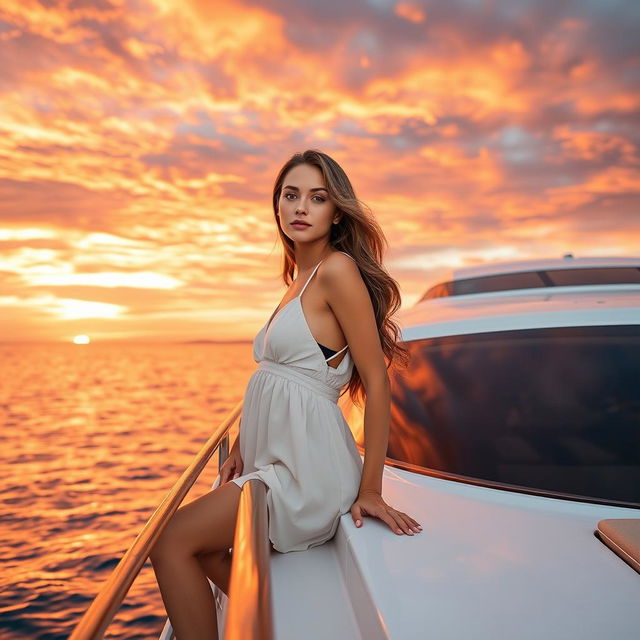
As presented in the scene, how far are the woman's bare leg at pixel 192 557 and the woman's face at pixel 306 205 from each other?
2.75 feet

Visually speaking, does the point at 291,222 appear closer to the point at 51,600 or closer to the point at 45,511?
the point at 51,600

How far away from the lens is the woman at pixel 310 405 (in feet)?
4.89

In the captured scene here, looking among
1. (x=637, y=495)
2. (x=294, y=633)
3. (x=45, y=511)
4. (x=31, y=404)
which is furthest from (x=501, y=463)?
(x=31, y=404)

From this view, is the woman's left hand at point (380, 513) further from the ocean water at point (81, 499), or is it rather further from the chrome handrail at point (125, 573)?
the ocean water at point (81, 499)

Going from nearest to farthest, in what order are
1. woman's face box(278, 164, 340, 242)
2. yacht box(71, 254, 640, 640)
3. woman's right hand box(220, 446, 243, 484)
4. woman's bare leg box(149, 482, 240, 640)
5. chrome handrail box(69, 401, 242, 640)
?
chrome handrail box(69, 401, 242, 640) → yacht box(71, 254, 640, 640) → woman's bare leg box(149, 482, 240, 640) → woman's face box(278, 164, 340, 242) → woman's right hand box(220, 446, 243, 484)

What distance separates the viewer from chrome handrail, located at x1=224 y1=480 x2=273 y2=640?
0.72m

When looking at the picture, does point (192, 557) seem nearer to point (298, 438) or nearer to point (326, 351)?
point (298, 438)

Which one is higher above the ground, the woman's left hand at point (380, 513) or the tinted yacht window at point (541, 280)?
the tinted yacht window at point (541, 280)

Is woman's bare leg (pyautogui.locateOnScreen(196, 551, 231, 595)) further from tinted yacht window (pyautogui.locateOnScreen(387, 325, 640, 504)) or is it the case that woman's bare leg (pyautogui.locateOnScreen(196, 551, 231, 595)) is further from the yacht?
tinted yacht window (pyautogui.locateOnScreen(387, 325, 640, 504))

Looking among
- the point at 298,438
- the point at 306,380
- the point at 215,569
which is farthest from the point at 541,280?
the point at 215,569

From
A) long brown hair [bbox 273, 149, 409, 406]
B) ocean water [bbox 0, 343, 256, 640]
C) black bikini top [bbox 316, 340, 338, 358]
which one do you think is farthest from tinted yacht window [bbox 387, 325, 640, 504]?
ocean water [bbox 0, 343, 256, 640]

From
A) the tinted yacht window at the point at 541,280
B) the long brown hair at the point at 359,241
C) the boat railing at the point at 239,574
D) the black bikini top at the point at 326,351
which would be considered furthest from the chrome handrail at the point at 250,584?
the tinted yacht window at the point at 541,280

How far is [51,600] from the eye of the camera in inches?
261

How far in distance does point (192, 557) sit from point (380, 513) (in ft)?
1.60
